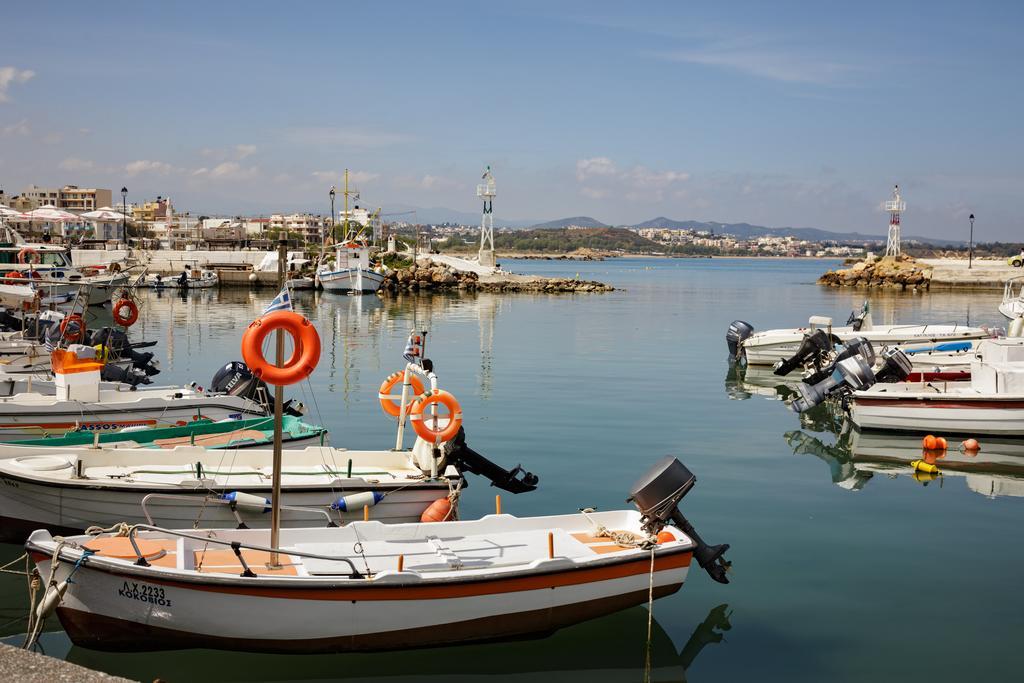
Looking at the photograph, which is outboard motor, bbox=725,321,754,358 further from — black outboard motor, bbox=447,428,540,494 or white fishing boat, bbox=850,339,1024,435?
black outboard motor, bbox=447,428,540,494

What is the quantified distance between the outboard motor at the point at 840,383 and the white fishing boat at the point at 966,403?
65 cm

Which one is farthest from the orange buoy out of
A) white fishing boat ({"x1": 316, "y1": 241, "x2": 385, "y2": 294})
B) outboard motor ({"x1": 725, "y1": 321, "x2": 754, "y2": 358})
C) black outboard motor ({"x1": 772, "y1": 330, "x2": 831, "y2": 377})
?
white fishing boat ({"x1": 316, "y1": 241, "x2": 385, "y2": 294})

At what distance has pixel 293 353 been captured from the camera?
8719 millimetres

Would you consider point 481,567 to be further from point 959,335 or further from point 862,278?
point 862,278

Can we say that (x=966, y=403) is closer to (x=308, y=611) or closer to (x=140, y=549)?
(x=308, y=611)

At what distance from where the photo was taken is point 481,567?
9633 mm

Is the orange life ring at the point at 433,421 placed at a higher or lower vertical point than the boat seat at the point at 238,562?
higher

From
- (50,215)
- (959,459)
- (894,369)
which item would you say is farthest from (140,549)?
(50,215)

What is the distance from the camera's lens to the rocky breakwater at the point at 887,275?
306ft

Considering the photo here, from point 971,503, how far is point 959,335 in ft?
51.1

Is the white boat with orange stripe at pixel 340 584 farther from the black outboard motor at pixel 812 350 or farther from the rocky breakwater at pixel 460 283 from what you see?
the rocky breakwater at pixel 460 283

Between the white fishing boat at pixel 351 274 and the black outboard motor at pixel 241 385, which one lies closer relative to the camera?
the black outboard motor at pixel 241 385

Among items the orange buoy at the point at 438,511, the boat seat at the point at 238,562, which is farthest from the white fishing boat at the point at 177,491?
the boat seat at the point at 238,562

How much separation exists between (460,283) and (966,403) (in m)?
66.0
